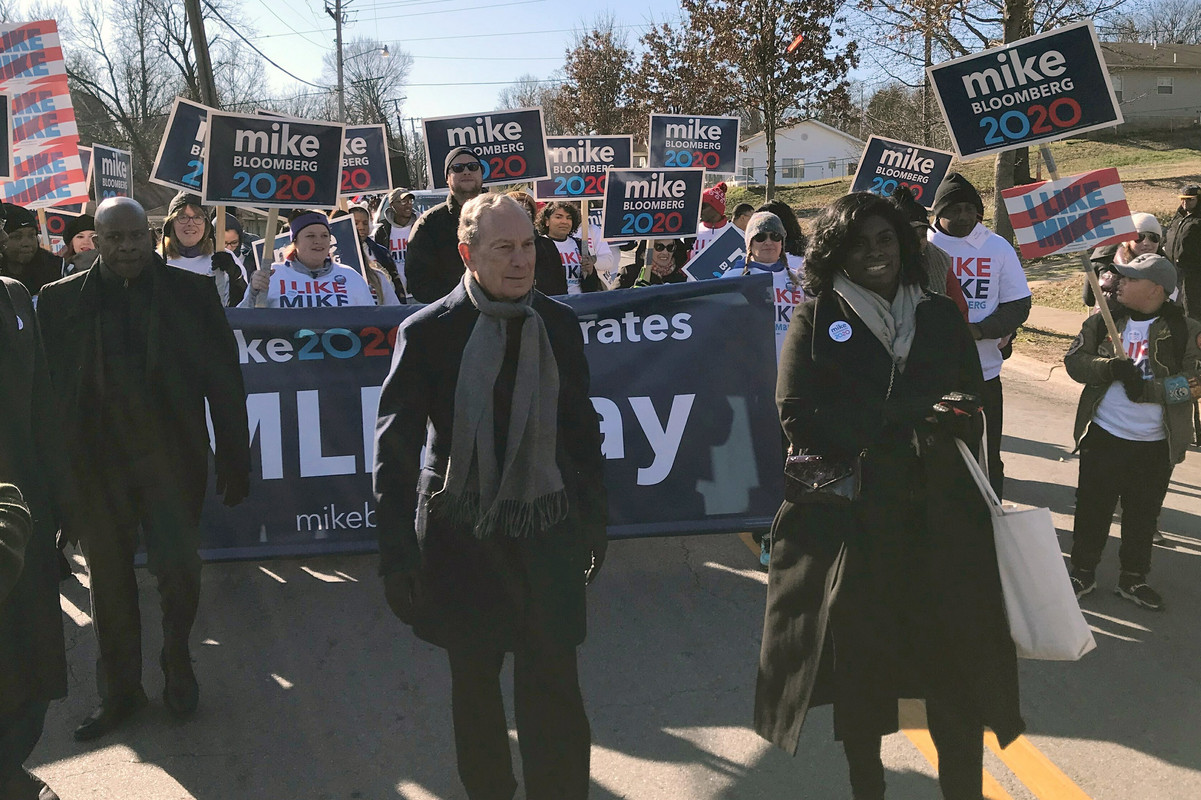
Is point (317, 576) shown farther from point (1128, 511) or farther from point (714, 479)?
point (1128, 511)

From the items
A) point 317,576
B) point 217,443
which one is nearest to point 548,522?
point 217,443

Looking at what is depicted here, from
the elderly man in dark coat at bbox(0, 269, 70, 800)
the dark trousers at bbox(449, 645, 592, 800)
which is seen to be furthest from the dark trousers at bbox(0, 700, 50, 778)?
the dark trousers at bbox(449, 645, 592, 800)

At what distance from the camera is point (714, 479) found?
5168 millimetres

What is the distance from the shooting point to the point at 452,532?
292 centimetres

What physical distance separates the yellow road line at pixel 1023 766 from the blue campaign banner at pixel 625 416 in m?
1.46

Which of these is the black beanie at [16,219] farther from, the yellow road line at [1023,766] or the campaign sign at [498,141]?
the yellow road line at [1023,766]

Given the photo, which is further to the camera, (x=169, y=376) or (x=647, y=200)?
(x=647, y=200)

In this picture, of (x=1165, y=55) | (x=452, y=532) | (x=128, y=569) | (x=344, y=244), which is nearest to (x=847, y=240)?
(x=452, y=532)

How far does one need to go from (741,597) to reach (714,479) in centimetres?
61

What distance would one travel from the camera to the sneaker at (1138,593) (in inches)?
190

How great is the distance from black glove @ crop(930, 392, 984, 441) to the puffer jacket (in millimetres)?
2290

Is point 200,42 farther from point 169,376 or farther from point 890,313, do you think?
point 890,313

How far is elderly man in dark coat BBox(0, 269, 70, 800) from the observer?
113 inches

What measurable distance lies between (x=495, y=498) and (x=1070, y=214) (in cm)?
460
